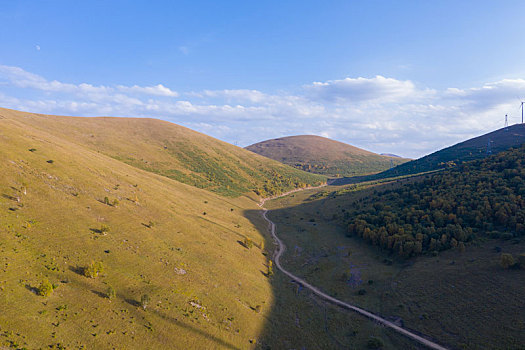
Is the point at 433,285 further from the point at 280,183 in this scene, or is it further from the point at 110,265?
Answer: the point at 280,183

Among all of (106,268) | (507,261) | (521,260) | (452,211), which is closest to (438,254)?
(507,261)

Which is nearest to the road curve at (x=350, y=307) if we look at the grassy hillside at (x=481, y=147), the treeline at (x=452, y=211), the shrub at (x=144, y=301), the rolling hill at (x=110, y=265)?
the rolling hill at (x=110, y=265)

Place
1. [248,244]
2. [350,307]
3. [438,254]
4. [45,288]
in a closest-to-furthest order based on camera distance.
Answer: [45,288], [350,307], [438,254], [248,244]

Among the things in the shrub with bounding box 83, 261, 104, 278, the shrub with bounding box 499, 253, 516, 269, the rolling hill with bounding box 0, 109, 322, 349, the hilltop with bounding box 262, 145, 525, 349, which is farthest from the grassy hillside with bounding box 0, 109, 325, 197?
the shrub with bounding box 499, 253, 516, 269

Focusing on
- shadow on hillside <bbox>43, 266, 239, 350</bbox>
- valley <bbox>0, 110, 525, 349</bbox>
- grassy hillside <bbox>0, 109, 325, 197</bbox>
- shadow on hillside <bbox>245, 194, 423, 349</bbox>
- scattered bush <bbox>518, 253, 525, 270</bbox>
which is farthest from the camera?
grassy hillside <bbox>0, 109, 325, 197</bbox>

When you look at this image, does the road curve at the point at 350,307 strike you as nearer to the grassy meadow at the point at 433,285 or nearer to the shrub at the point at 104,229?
the grassy meadow at the point at 433,285

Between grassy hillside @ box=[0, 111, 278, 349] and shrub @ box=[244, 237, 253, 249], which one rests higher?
grassy hillside @ box=[0, 111, 278, 349]

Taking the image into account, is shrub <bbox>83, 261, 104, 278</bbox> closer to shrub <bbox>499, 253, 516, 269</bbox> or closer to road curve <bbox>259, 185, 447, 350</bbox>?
road curve <bbox>259, 185, 447, 350</bbox>
